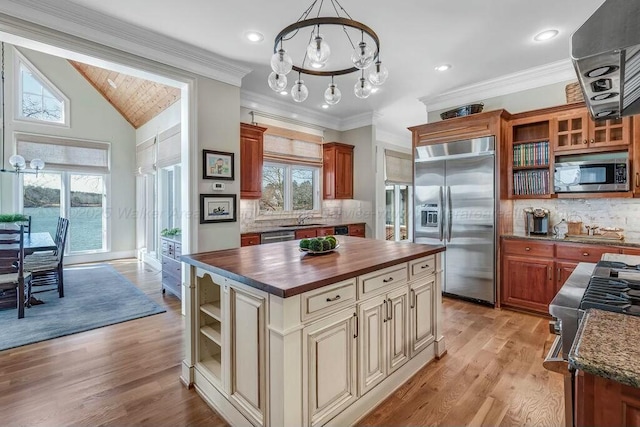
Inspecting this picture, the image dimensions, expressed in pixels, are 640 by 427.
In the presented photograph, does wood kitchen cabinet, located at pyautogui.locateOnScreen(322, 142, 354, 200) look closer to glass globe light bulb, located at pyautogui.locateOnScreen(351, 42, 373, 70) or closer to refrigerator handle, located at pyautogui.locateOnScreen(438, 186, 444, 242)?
refrigerator handle, located at pyautogui.locateOnScreen(438, 186, 444, 242)

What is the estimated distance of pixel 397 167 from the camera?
718cm

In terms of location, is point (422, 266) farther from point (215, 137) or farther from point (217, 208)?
point (215, 137)

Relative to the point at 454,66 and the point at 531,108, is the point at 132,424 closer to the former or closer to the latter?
the point at 454,66

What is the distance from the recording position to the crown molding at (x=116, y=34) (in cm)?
251

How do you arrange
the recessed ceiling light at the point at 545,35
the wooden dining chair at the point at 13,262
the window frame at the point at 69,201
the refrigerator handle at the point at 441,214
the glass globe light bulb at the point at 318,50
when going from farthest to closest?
the window frame at the point at 69,201, the refrigerator handle at the point at 441,214, the wooden dining chair at the point at 13,262, the recessed ceiling light at the point at 545,35, the glass globe light bulb at the point at 318,50

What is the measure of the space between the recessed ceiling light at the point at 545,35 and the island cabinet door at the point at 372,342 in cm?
303

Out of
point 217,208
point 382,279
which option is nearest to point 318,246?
point 382,279

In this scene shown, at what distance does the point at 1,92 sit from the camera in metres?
5.61

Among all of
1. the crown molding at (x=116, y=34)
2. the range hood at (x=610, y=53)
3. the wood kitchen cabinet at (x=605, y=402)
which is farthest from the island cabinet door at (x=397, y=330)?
the crown molding at (x=116, y=34)

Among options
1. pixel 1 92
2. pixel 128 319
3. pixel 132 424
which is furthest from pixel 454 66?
pixel 1 92

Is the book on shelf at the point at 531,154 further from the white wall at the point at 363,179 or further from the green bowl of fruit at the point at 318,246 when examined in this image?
the green bowl of fruit at the point at 318,246

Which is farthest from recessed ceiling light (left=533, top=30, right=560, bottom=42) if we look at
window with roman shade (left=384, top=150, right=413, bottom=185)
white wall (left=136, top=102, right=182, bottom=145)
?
white wall (left=136, top=102, right=182, bottom=145)

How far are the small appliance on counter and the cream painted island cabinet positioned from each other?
6.96ft

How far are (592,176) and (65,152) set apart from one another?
8.80m
